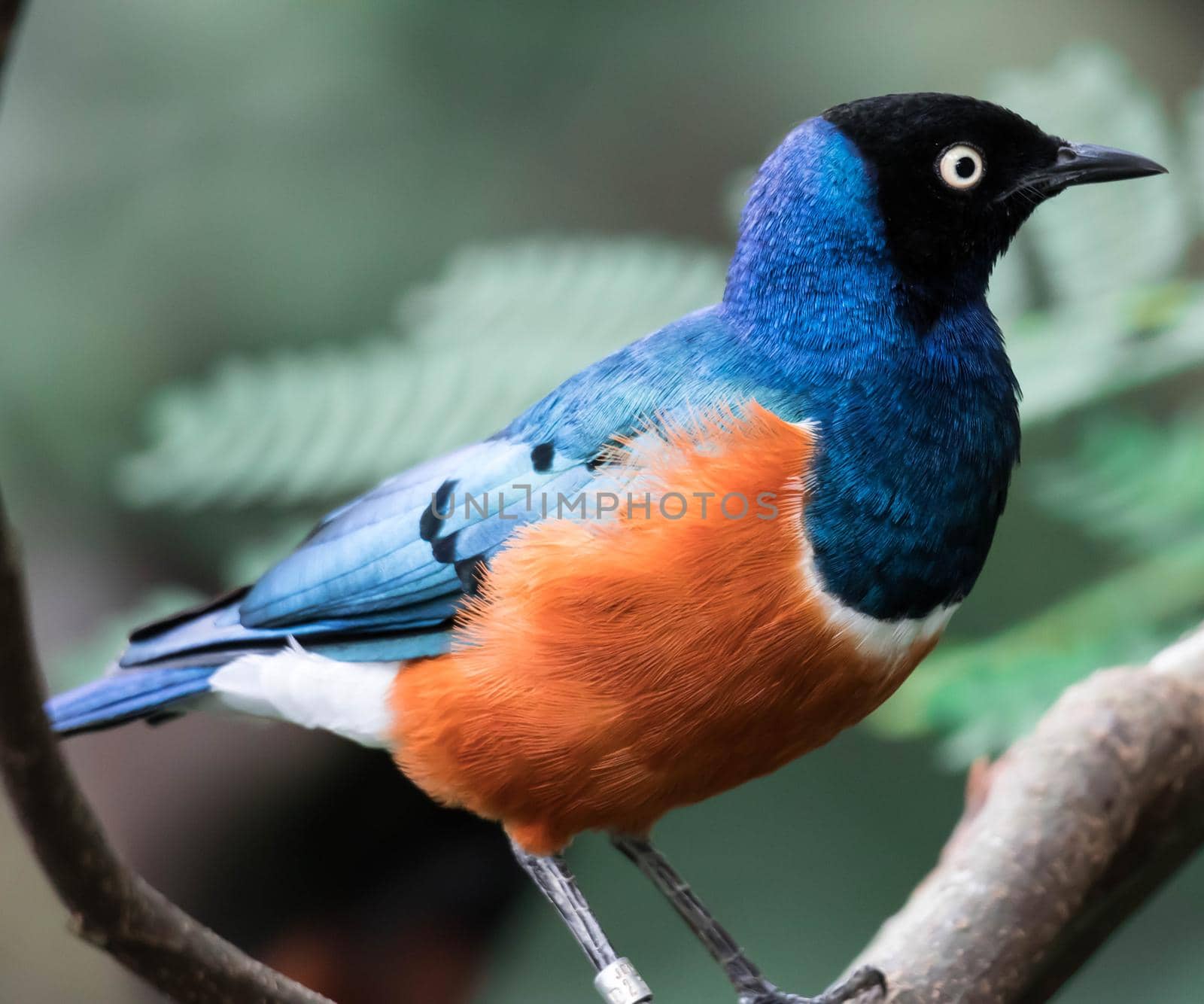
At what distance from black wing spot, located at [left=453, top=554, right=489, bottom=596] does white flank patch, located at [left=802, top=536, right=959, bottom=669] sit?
55cm

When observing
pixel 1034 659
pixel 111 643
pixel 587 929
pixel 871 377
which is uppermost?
pixel 111 643

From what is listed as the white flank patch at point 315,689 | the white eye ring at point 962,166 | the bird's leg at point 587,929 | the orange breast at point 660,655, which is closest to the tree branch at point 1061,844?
the bird's leg at point 587,929

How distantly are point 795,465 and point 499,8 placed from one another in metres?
3.15

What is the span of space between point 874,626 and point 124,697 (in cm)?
134

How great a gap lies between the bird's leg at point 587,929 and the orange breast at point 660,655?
156 millimetres

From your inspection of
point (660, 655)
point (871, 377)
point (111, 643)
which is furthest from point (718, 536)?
point (111, 643)

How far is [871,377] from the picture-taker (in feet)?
6.47

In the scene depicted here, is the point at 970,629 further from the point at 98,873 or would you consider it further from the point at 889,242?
the point at 98,873

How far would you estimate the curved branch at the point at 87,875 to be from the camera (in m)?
1.08

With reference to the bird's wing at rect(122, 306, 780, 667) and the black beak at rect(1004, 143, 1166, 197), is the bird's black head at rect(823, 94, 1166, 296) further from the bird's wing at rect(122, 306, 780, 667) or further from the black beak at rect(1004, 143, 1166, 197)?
the bird's wing at rect(122, 306, 780, 667)

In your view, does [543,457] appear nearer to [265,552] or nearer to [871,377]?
[871,377]

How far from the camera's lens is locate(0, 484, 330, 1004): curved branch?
1.08 meters

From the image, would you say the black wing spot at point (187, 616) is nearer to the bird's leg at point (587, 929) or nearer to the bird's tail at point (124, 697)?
the bird's tail at point (124, 697)

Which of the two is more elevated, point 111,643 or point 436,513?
point 111,643
